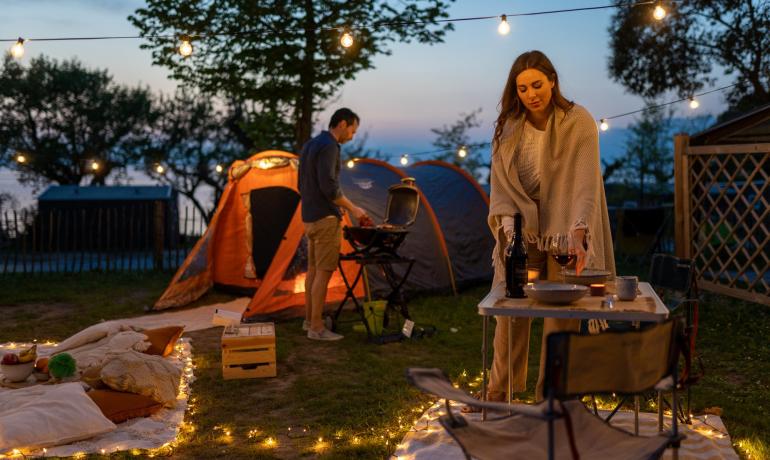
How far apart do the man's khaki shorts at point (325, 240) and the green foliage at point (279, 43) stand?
710 cm

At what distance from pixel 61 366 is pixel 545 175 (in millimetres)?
2461

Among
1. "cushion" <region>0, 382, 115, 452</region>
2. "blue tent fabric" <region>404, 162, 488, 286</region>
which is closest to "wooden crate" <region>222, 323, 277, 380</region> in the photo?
"cushion" <region>0, 382, 115, 452</region>

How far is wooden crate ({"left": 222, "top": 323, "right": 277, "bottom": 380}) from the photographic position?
12.8 feet

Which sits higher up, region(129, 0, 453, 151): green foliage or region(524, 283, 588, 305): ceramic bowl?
region(129, 0, 453, 151): green foliage

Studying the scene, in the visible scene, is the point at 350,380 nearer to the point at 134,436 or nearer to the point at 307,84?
the point at 134,436

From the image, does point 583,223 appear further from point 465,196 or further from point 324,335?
point 465,196

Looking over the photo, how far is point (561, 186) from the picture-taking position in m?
2.65

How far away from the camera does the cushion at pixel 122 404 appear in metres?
3.12

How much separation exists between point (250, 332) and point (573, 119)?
2.29 m

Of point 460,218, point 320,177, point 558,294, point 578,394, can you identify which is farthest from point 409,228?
point 578,394

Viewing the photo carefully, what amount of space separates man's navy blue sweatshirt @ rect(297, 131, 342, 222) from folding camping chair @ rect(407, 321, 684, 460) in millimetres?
2845

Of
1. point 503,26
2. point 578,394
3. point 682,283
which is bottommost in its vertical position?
point 578,394

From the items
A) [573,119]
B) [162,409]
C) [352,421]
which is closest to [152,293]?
[162,409]

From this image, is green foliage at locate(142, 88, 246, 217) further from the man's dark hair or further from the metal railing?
the man's dark hair
